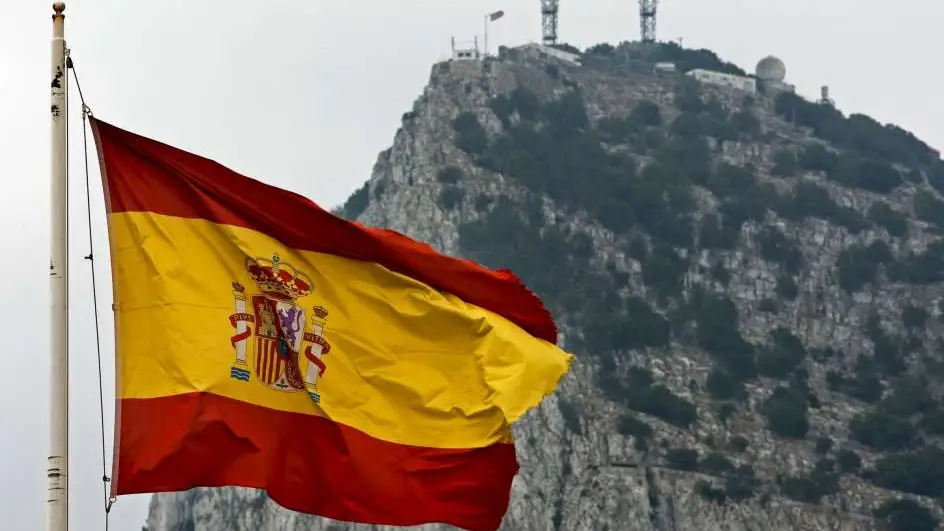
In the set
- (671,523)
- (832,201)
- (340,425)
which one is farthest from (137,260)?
(832,201)

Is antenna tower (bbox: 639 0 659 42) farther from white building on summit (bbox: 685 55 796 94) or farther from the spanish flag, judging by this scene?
the spanish flag

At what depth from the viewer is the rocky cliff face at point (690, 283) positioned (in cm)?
11331

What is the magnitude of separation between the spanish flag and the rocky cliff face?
90.9 metres

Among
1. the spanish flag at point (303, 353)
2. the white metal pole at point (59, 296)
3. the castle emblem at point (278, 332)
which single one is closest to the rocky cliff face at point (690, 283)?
A: the spanish flag at point (303, 353)

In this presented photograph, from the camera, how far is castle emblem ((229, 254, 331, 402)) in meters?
14.9

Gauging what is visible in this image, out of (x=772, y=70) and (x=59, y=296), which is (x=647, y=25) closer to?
(x=772, y=70)

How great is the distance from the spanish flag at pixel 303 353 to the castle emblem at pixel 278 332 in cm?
1

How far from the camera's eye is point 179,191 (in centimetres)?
1464

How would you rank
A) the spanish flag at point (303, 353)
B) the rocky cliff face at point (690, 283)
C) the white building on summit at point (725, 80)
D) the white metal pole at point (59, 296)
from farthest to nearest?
1. the white building on summit at point (725, 80)
2. the rocky cliff face at point (690, 283)
3. the spanish flag at point (303, 353)
4. the white metal pole at point (59, 296)

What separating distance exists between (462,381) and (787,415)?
108831 millimetres

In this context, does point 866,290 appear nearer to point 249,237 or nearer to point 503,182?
point 503,182

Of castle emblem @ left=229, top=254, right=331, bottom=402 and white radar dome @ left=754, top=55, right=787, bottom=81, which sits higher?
white radar dome @ left=754, top=55, right=787, bottom=81

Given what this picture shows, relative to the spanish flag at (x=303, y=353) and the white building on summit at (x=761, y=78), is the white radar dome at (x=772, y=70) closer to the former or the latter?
the white building on summit at (x=761, y=78)

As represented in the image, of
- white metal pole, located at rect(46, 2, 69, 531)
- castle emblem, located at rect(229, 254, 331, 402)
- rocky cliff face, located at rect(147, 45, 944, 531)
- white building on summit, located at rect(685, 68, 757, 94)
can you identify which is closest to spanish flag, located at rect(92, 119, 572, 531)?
castle emblem, located at rect(229, 254, 331, 402)
